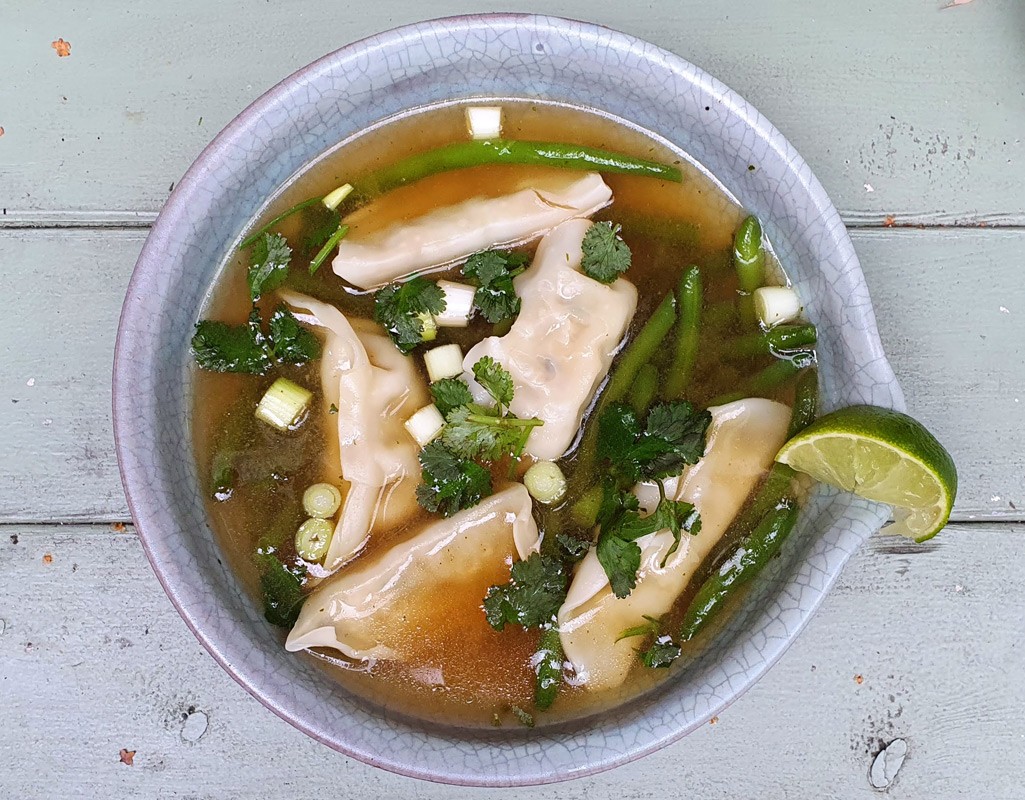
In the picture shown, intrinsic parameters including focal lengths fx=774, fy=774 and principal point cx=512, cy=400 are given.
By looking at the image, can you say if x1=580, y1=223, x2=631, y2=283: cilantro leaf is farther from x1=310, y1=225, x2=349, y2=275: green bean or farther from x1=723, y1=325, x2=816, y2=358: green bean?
x1=310, y1=225, x2=349, y2=275: green bean

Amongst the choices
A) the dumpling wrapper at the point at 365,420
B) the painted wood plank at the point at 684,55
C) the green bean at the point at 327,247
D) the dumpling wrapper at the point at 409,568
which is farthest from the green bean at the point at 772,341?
the green bean at the point at 327,247

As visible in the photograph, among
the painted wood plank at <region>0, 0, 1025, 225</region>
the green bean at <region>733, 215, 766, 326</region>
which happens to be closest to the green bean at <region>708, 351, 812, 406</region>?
the green bean at <region>733, 215, 766, 326</region>

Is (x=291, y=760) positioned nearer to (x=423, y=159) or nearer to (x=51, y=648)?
(x=51, y=648)

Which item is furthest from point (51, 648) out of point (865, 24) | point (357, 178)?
point (865, 24)

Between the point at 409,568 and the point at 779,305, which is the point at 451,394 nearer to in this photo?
the point at 409,568

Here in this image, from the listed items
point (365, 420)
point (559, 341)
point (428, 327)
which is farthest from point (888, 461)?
point (365, 420)

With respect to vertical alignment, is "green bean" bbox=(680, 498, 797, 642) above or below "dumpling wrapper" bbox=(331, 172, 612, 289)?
below

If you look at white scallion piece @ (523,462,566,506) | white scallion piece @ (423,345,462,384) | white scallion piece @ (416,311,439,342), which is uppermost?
white scallion piece @ (416,311,439,342)
